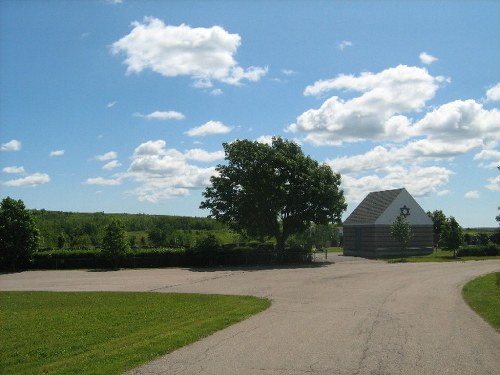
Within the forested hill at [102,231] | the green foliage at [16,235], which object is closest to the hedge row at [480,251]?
the forested hill at [102,231]

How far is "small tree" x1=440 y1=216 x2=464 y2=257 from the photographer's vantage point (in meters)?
50.1

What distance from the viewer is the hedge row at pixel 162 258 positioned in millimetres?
42250

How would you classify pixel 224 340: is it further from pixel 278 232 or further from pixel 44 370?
pixel 278 232

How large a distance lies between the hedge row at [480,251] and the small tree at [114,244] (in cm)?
Result: 3412

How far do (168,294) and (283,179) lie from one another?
22.1 m

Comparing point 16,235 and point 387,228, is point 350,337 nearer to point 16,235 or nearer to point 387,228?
point 16,235

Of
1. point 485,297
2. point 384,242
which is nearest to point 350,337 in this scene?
point 485,297

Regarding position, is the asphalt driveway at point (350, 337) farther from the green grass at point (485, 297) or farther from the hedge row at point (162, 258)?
the hedge row at point (162, 258)

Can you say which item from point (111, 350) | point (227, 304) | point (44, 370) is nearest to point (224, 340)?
point (111, 350)

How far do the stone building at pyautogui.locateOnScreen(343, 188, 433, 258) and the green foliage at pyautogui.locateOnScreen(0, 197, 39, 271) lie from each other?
3333 cm

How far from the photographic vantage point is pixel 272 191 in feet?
137

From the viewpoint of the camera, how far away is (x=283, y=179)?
4241 cm

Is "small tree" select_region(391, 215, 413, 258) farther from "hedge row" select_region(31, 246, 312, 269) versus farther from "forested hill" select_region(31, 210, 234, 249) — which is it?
"forested hill" select_region(31, 210, 234, 249)

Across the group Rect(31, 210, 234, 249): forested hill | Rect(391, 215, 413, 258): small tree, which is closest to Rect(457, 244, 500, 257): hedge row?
Rect(391, 215, 413, 258): small tree
